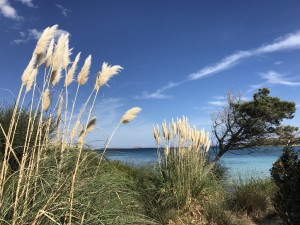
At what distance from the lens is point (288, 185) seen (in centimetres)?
555

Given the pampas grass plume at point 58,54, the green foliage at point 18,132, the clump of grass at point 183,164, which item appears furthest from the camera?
the clump of grass at point 183,164

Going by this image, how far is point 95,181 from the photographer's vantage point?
381 cm

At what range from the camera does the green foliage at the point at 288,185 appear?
5.40m

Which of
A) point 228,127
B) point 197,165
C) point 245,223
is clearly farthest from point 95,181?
point 228,127

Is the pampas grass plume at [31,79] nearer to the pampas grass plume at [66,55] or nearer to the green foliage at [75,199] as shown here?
the pampas grass plume at [66,55]

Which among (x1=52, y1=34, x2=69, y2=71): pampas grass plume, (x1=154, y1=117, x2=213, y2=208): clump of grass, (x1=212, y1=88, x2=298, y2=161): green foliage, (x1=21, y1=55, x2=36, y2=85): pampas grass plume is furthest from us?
(x1=212, y1=88, x2=298, y2=161): green foliage

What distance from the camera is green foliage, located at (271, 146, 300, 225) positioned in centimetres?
540

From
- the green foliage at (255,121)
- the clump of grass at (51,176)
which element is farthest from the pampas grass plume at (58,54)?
the green foliage at (255,121)

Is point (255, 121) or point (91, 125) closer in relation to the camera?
point (91, 125)

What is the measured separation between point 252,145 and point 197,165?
11960mm

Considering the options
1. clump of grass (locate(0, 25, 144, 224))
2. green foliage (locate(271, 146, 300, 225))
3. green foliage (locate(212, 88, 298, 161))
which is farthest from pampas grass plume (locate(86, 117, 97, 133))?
green foliage (locate(212, 88, 298, 161))

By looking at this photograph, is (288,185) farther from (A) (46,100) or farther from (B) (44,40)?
(B) (44,40)

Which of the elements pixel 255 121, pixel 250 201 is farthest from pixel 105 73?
pixel 255 121

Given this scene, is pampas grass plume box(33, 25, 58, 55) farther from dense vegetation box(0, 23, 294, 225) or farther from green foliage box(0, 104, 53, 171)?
green foliage box(0, 104, 53, 171)
